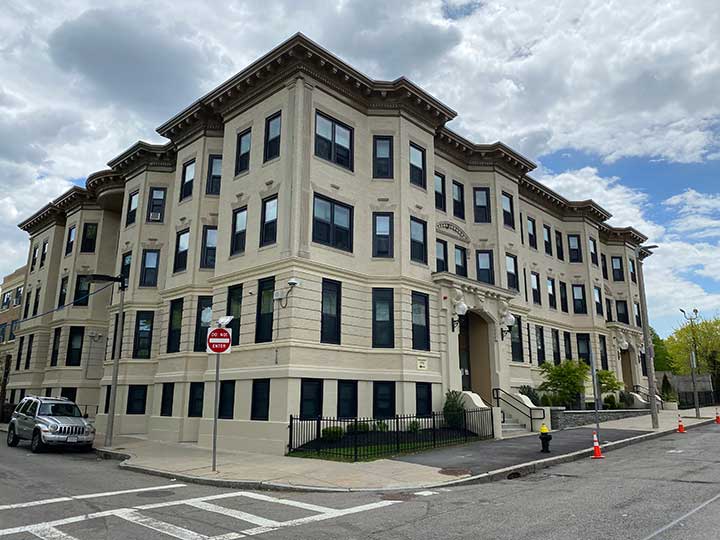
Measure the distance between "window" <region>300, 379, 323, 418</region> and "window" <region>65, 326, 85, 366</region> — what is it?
1984 cm

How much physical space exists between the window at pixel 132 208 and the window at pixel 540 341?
2299 centimetres

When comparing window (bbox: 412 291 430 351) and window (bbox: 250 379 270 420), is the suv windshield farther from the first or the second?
window (bbox: 412 291 430 351)

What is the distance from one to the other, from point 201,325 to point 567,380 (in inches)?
679

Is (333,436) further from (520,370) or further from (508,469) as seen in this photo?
(520,370)

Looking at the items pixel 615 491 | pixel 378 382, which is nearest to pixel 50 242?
pixel 378 382

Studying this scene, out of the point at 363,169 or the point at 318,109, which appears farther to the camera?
the point at 363,169

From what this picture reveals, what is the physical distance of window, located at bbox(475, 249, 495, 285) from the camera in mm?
27188

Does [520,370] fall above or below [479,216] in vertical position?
below

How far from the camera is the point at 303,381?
17.8 meters

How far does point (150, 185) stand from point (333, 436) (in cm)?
1771

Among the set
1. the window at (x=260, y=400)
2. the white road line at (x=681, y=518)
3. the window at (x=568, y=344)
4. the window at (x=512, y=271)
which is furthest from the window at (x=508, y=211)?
the white road line at (x=681, y=518)

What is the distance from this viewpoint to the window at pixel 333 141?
2041cm

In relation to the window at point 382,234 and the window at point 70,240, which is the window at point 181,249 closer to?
the window at point 382,234

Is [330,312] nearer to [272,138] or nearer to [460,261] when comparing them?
[272,138]
